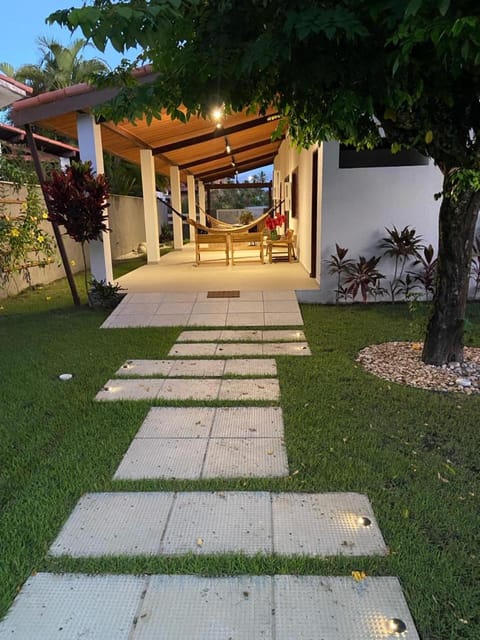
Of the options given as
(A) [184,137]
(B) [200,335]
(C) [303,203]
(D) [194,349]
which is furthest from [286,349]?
(A) [184,137]

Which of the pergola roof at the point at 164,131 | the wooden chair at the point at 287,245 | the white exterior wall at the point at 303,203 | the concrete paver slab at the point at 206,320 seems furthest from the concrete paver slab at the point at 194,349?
the wooden chair at the point at 287,245

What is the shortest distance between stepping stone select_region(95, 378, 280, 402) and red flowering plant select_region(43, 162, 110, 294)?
2.79m

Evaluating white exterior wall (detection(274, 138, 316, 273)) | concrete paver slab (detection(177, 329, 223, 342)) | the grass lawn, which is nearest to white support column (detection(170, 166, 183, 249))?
white exterior wall (detection(274, 138, 316, 273))

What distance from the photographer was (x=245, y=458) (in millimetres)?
2506

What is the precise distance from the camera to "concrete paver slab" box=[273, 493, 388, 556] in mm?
1816

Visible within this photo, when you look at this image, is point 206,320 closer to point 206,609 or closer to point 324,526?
point 324,526

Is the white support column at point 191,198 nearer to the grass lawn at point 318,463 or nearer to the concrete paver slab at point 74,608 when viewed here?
the grass lawn at point 318,463

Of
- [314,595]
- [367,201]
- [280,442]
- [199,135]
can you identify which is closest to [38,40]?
[199,135]

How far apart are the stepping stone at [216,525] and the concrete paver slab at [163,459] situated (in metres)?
0.17

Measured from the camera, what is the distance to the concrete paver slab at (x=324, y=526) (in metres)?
1.82

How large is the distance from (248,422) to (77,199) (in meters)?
3.95

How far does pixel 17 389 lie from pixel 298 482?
7.68 feet

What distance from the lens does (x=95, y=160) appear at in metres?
6.16

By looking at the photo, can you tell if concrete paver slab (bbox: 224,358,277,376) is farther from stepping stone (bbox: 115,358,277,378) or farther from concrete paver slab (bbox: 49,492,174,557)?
concrete paver slab (bbox: 49,492,174,557)
